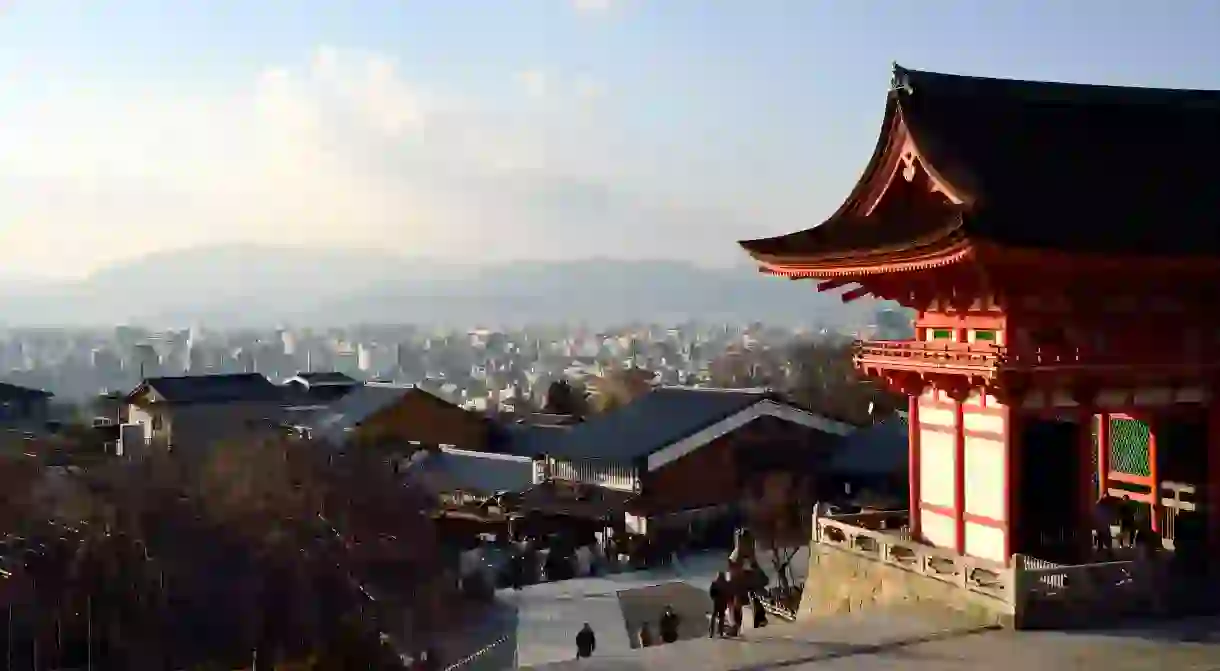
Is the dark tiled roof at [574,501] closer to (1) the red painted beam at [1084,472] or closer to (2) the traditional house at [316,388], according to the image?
(1) the red painted beam at [1084,472]

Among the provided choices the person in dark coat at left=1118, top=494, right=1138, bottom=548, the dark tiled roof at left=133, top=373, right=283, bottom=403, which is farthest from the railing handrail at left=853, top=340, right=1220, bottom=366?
the dark tiled roof at left=133, top=373, right=283, bottom=403

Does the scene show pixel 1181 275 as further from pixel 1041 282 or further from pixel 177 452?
pixel 177 452

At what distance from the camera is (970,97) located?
16.0 meters

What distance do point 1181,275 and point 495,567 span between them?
16581mm

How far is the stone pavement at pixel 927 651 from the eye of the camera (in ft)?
40.5

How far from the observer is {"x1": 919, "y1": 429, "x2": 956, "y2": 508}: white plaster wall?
15891 millimetres

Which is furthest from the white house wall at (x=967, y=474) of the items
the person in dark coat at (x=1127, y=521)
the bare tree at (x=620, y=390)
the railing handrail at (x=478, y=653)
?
the bare tree at (x=620, y=390)

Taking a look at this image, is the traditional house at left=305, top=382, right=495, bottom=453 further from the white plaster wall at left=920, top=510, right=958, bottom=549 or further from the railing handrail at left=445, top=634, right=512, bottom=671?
the white plaster wall at left=920, top=510, right=958, bottom=549

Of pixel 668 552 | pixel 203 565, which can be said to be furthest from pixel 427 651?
pixel 668 552

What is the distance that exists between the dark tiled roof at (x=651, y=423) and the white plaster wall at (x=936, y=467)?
53.0 ft

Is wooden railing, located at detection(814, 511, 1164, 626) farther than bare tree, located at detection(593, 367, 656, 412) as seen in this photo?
No

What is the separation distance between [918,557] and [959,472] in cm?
124

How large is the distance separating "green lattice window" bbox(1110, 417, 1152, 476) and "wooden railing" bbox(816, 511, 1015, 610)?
134 inches

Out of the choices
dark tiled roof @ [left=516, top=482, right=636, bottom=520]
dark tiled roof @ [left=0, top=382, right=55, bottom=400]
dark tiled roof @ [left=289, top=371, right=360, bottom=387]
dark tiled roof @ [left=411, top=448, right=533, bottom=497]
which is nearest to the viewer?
dark tiled roof @ [left=516, top=482, right=636, bottom=520]
